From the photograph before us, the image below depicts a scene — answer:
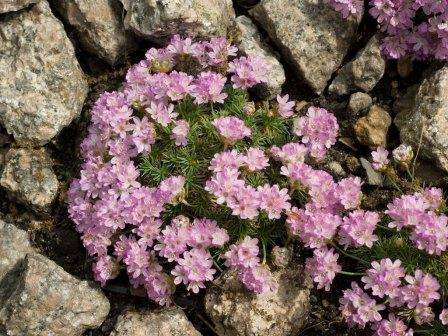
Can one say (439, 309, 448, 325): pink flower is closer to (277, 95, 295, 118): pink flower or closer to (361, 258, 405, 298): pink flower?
(361, 258, 405, 298): pink flower

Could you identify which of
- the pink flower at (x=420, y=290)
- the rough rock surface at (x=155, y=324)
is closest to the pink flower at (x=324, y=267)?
the pink flower at (x=420, y=290)

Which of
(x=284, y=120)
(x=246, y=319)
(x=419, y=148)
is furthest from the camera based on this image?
(x=284, y=120)

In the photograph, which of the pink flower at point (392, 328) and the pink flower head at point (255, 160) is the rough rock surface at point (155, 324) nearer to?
the pink flower head at point (255, 160)

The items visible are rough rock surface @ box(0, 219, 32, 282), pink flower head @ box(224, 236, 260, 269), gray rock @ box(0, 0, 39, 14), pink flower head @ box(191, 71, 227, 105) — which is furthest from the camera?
gray rock @ box(0, 0, 39, 14)

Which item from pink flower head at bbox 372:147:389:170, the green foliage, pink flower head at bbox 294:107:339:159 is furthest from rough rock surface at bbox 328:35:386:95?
pink flower head at bbox 372:147:389:170

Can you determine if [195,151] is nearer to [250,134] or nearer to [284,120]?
[250,134]

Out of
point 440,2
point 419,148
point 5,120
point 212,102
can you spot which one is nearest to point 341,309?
point 419,148
